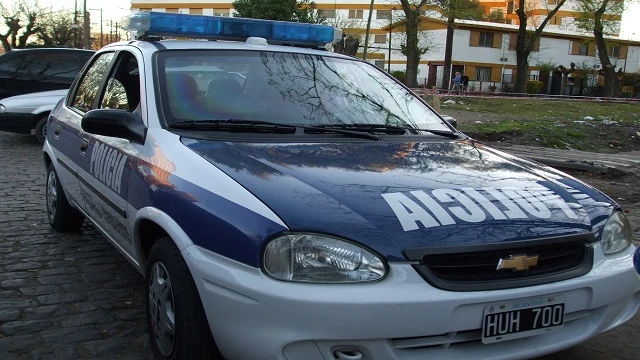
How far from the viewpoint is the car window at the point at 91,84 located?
14.4ft

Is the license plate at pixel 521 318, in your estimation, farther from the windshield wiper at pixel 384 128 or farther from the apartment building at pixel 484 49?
the apartment building at pixel 484 49

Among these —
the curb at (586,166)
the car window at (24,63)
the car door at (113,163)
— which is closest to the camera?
the car door at (113,163)

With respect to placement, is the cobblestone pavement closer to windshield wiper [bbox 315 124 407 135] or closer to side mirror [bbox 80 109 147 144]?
side mirror [bbox 80 109 147 144]

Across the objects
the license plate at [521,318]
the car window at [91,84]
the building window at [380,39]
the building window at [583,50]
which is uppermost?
the building window at [380,39]

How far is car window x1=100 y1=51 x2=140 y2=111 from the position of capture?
3599mm

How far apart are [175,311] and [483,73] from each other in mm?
56567

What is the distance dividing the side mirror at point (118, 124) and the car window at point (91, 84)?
117 cm

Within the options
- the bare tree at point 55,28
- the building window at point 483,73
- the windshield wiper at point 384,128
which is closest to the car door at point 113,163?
the windshield wiper at point 384,128

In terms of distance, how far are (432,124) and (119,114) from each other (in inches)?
74.2

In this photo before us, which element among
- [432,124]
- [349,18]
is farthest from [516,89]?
[432,124]

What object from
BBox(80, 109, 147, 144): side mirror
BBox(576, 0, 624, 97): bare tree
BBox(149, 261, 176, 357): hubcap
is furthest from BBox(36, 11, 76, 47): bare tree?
BBox(149, 261, 176, 357): hubcap

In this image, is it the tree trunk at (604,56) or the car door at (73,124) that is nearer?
the car door at (73,124)

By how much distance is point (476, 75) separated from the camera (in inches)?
2186

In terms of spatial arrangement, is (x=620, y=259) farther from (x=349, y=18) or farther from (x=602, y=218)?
(x=349, y=18)
